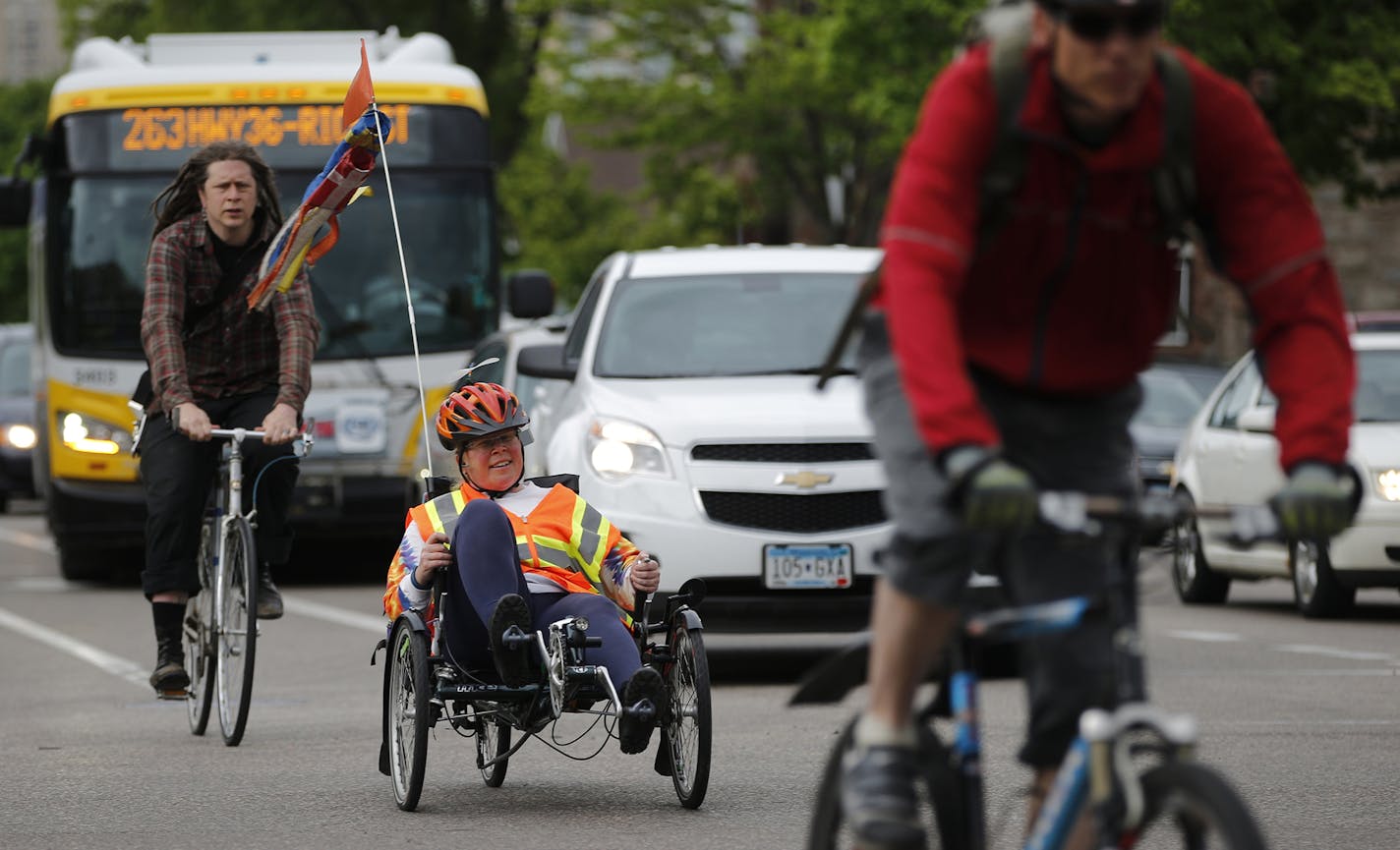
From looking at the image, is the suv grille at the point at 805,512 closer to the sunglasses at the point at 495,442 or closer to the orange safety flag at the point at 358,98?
the orange safety flag at the point at 358,98

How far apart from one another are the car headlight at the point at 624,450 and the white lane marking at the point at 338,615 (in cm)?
295

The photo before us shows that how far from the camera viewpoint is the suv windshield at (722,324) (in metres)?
11.7

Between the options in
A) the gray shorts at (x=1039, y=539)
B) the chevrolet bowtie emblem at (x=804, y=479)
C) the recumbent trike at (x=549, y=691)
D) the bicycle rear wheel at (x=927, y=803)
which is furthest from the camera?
the chevrolet bowtie emblem at (x=804, y=479)

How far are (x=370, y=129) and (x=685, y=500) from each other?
2.86 m

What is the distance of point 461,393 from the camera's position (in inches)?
306

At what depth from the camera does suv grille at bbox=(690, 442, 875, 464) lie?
35.2 ft

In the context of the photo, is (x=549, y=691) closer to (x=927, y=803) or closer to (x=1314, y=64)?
(x=927, y=803)

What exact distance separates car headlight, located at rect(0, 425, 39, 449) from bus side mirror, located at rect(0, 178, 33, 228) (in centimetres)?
1187

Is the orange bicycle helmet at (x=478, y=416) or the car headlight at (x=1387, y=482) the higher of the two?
the orange bicycle helmet at (x=478, y=416)

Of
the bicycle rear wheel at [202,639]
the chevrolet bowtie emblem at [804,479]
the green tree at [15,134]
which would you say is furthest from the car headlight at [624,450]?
the green tree at [15,134]

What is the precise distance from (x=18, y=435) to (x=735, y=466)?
19.3 m

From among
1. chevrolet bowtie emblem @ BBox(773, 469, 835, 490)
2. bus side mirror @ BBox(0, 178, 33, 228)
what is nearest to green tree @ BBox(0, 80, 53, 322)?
bus side mirror @ BBox(0, 178, 33, 228)

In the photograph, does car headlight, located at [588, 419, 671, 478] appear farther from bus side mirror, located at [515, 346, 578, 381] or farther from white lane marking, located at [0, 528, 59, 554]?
white lane marking, located at [0, 528, 59, 554]

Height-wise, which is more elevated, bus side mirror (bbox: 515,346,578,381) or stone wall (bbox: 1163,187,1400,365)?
bus side mirror (bbox: 515,346,578,381)
